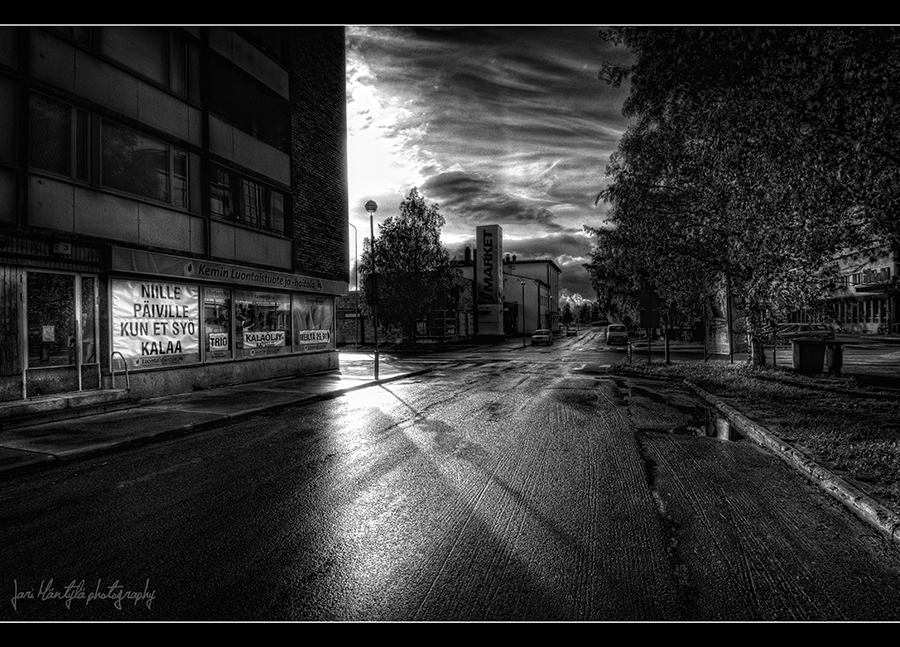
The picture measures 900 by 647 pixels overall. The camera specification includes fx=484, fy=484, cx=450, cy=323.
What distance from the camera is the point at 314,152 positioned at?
18531 millimetres

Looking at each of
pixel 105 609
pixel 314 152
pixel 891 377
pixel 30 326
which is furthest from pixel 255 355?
pixel 891 377

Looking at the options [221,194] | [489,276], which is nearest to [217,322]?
[221,194]

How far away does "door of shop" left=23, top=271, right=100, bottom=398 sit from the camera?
9.50 metres

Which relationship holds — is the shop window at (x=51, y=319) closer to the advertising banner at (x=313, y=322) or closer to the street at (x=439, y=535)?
the street at (x=439, y=535)

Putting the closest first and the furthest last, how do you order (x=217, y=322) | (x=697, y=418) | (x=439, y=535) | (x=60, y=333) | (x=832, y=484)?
(x=439, y=535)
(x=832, y=484)
(x=697, y=418)
(x=60, y=333)
(x=217, y=322)

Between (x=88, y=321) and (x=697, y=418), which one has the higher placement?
(x=88, y=321)

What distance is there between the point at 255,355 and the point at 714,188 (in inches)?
597

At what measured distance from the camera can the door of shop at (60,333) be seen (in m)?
9.50

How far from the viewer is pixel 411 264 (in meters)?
38.6

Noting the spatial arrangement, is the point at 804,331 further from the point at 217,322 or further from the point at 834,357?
the point at 217,322

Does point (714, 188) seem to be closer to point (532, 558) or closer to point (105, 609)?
point (532, 558)

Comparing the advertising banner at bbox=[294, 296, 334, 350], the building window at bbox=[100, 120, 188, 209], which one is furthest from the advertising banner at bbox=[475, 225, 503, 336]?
the building window at bbox=[100, 120, 188, 209]

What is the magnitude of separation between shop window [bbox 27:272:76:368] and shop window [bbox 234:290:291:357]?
15.9 feet

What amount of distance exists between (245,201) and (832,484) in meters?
15.8
